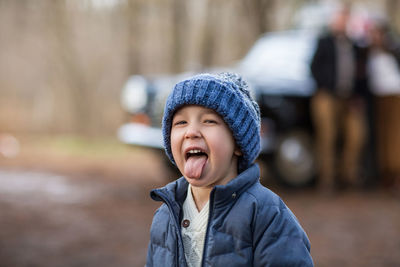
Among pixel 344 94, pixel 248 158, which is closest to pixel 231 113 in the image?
pixel 248 158

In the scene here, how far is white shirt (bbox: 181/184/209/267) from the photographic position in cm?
178

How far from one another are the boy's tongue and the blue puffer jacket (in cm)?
8

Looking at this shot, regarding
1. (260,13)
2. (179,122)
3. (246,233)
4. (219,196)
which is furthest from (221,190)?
(260,13)

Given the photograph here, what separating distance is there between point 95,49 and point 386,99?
12677 millimetres

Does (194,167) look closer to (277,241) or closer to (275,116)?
(277,241)

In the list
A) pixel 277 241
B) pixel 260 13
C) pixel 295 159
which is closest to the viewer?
pixel 277 241

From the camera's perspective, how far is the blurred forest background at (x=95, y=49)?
14.6m

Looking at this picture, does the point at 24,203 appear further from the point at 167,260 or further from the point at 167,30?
the point at 167,30

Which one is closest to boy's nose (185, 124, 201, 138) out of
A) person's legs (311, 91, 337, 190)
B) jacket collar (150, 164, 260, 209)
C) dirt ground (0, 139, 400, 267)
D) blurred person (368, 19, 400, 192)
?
jacket collar (150, 164, 260, 209)

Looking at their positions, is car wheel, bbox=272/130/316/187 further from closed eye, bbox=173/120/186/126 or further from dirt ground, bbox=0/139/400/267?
closed eye, bbox=173/120/186/126

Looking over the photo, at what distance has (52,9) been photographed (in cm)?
1545

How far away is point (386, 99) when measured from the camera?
24.4ft

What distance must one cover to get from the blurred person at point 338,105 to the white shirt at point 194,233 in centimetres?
522

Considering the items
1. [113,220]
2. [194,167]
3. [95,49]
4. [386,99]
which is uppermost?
[95,49]
